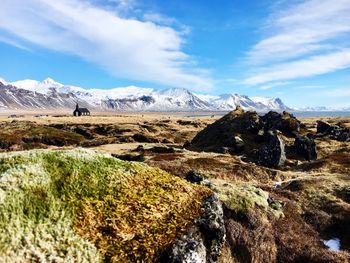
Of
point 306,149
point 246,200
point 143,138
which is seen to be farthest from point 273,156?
point 143,138

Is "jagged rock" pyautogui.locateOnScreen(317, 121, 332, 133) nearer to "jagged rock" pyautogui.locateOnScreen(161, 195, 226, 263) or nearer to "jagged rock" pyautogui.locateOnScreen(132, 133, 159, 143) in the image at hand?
"jagged rock" pyautogui.locateOnScreen(132, 133, 159, 143)

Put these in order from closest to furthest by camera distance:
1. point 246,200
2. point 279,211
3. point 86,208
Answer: point 86,208, point 246,200, point 279,211

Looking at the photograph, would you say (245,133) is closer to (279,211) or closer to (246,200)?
(279,211)

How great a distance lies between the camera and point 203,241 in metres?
18.0

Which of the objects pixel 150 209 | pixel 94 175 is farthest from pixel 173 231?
pixel 94 175

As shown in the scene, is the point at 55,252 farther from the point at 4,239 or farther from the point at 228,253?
the point at 228,253

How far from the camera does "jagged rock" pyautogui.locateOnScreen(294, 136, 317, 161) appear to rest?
70.6 m

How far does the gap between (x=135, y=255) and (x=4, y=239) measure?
16.0ft

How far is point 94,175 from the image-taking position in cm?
1823

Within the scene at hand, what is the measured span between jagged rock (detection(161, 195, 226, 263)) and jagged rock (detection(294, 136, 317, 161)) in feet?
181

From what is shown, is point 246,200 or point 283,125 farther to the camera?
point 283,125

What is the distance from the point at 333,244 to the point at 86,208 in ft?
58.8

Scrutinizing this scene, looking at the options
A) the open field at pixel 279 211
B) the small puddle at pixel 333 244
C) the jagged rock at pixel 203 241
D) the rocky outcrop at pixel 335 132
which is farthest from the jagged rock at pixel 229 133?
the jagged rock at pixel 203 241

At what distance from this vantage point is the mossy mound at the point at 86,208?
49.1 feet
